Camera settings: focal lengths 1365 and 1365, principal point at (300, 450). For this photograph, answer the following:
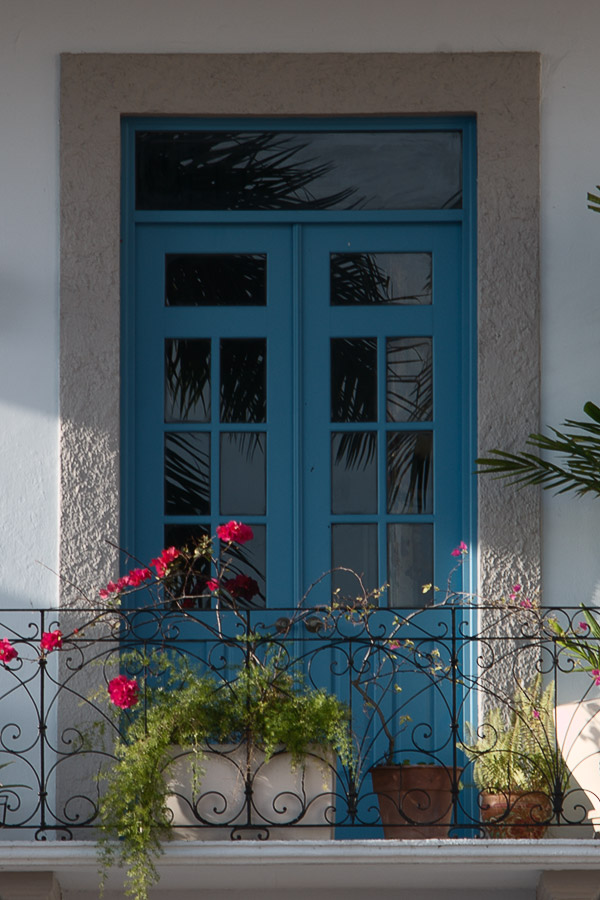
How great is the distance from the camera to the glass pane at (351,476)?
6512 mm

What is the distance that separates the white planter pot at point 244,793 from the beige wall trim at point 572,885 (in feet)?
3.09

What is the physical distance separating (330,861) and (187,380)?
2357 millimetres

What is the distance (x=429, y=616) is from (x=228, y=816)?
146 centimetres

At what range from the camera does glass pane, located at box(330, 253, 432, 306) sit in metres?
6.59

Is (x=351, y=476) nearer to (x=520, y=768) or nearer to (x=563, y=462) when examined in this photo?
(x=563, y=462)

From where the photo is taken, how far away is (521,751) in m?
5.81

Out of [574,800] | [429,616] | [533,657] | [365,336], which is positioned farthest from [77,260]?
[574,800]

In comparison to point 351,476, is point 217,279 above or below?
above

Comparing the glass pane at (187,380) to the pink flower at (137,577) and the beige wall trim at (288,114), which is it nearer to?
the beige wall trim at (288,114)

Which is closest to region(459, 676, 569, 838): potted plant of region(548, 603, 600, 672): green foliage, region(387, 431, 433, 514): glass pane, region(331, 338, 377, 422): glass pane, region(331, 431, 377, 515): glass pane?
region(548, 603, 600, 672): green foliage

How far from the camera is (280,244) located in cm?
661

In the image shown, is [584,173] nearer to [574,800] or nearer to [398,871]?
[574,800]

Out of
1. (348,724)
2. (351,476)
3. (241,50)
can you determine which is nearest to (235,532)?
(348,724)

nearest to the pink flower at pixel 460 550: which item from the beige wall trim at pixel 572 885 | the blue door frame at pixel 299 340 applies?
the blue door frame at pixel 299 340
